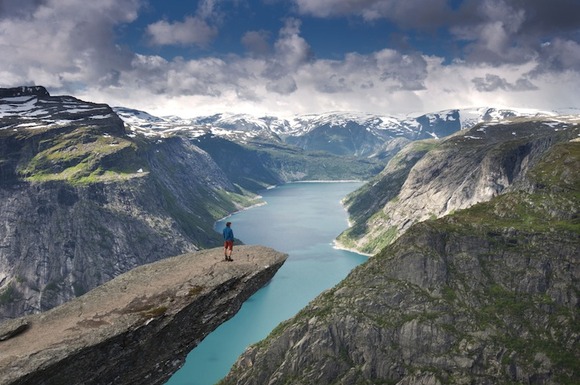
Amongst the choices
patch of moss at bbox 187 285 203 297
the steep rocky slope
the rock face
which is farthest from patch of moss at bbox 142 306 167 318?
the steep rocky slope

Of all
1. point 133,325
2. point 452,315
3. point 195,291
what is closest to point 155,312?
point 133,325

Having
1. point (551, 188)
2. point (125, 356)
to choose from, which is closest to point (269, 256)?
point (125, 356)

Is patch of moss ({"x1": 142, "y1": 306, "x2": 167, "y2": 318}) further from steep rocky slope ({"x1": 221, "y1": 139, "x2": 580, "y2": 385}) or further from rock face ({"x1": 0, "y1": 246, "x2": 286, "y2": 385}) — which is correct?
steep rocky slope ({"x1": 221, "y1": 139, "x2": 580, "y2": 385})

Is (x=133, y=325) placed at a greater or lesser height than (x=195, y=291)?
lesser

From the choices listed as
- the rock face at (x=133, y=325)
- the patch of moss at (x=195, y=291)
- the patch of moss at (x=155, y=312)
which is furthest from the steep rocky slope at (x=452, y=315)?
the patch of moss at (x=155, y=312)

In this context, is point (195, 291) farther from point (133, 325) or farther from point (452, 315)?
point (452, 315)

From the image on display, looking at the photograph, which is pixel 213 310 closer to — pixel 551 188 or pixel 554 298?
pixel 554 298
